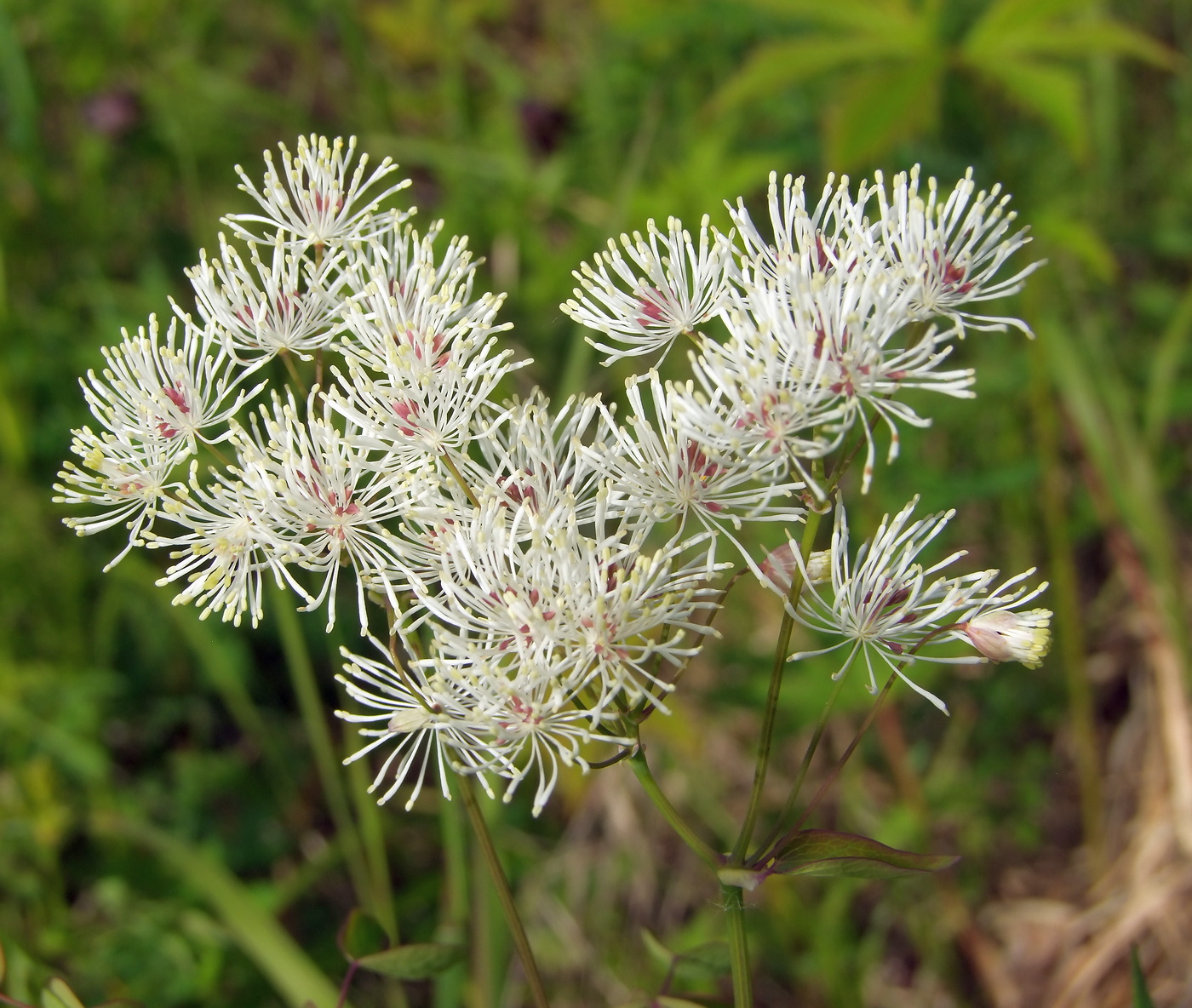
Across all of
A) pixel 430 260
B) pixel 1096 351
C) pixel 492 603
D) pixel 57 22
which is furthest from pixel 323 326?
pixel 57 22

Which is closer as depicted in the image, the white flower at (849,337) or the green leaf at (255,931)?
the white flower at (849,337)

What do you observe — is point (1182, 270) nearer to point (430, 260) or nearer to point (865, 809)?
point (865, 809)

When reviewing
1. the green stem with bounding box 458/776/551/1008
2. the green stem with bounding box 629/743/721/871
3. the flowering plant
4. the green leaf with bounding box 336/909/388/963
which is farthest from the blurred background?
the green stem with bounding box 629/743/721/871

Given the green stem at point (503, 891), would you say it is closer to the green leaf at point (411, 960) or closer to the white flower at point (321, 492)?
the green leaf at point (411, 960)

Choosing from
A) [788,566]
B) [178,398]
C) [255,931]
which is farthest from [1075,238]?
[255,931]

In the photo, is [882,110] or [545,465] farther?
[882,110]

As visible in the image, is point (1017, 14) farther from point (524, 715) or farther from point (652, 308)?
point (524, 715)

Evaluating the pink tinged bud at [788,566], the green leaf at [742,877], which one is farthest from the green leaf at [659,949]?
the pink tinged bud at [788,566]
